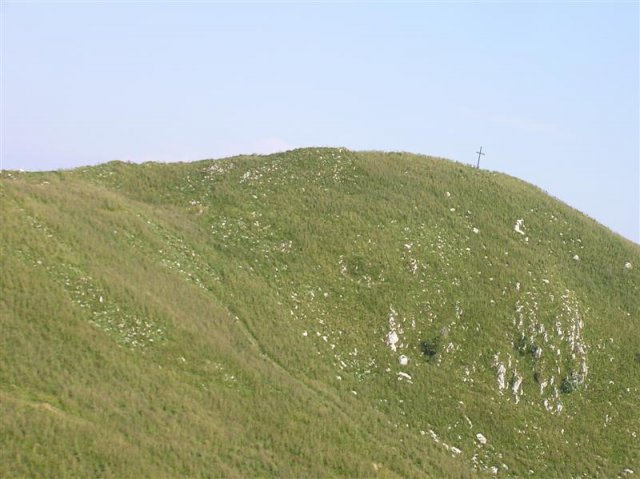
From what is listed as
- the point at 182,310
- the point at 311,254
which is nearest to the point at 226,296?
the point at 182,310

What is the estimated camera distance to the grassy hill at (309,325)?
25156mm

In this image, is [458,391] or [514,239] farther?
[514,239]

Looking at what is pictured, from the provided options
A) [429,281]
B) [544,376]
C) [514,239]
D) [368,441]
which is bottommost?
[368,441]

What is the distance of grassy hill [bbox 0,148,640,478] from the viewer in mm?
25156

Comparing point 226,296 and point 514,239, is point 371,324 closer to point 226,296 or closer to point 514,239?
point 226,296

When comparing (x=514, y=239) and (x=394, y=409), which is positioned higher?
(x=514, y=239)

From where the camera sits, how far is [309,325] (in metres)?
36.4

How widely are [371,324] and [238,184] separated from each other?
16034 mm

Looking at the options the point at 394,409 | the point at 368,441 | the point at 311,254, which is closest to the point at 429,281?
the point at 311,254

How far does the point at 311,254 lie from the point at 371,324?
6274mm

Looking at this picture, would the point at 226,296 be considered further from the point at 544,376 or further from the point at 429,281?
the point at 544,376

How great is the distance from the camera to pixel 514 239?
152 feet

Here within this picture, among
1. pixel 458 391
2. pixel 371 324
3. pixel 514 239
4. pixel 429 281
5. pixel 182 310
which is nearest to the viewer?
Answer: pixel 182 310

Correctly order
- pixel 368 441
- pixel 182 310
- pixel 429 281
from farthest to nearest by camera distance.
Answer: pixel 429 281 < pixel 182 310 < pixel 368 441
